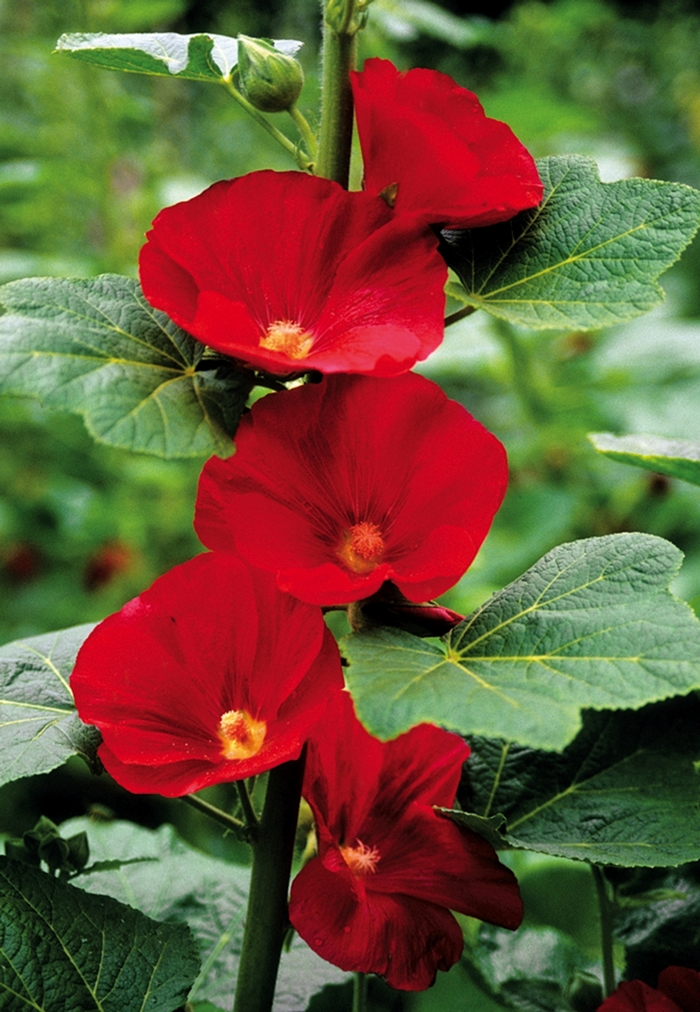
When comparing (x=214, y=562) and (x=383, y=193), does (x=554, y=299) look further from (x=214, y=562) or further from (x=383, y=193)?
(x=214, y=562)

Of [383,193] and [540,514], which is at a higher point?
[383,193]

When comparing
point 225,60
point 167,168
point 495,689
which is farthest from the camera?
point 167,168

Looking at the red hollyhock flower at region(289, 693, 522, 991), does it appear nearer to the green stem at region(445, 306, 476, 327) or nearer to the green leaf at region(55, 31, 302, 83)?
the green stem at region(445, 306, 476, 327)

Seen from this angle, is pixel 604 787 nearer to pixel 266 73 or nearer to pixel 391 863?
pixel 391 863

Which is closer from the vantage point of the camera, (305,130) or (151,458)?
(305,130)

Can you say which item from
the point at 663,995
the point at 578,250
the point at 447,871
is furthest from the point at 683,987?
the point at 578,250

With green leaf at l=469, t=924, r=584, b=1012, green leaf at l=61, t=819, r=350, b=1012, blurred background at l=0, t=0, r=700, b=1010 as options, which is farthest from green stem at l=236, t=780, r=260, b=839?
blurred background at l=0, t=0, r=700, b=1010

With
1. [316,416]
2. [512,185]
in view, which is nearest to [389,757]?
[316,416]
